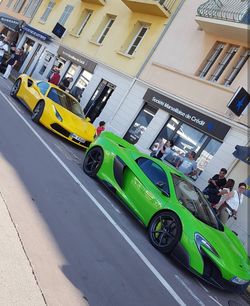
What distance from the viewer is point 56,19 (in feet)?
92.7

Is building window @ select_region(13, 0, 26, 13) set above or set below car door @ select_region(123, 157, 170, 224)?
above

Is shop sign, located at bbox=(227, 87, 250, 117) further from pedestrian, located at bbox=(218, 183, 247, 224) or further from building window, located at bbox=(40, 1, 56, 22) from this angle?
building window, located at bbox=(40, 1, 56, 22)

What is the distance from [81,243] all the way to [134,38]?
16004 millimetres

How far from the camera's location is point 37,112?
12.6 meters

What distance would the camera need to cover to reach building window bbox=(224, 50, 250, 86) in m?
13.9

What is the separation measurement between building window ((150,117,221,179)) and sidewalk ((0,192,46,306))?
968 cm

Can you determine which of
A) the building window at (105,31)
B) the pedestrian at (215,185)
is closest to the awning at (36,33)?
the building window at (105,31)

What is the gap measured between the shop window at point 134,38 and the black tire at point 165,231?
44.9 ft

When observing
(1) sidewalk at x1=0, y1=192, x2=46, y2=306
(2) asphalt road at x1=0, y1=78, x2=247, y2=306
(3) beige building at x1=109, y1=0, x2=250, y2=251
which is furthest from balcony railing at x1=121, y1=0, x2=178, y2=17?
(1) sidewalk at x1=0, y1=192, x2=46, y2=306

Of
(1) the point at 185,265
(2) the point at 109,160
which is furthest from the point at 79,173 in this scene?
(1) the point at 185,265

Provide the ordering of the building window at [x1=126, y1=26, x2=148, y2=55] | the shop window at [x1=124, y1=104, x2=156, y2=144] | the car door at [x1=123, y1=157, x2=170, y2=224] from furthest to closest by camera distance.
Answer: the building window at [x1=126, y1=26, x2=148, y2=55], the shop window at [x1=124, y1=104, x2=156, y2=144], the car door at [x1=123, y1=157, x2=170, y2=224]

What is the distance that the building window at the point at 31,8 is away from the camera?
3201cm

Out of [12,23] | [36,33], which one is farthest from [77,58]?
[12,23]

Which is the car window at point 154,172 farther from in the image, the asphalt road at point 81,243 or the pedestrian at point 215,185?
the pedestrian at point 215,185
